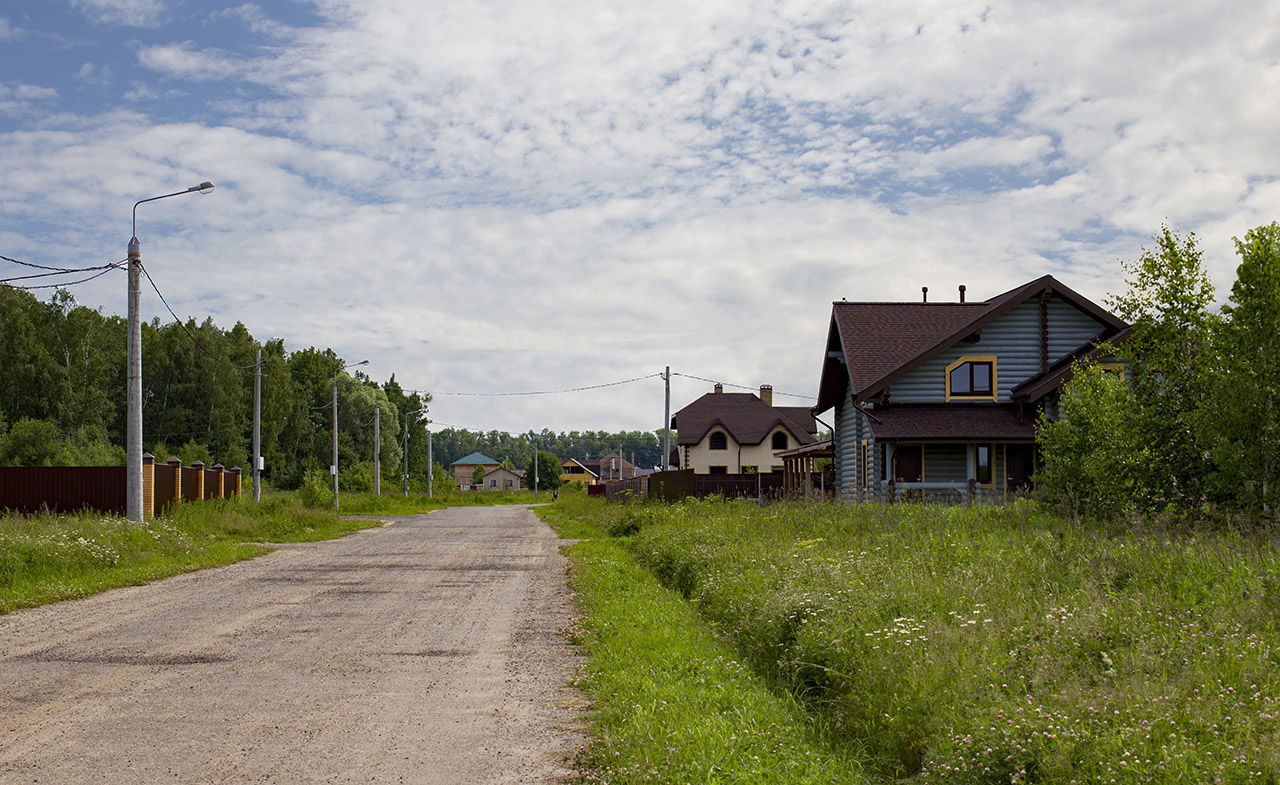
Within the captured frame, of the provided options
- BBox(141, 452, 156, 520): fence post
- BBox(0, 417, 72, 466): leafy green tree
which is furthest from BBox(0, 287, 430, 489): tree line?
BBox(141, 452, 156, 520): fence post

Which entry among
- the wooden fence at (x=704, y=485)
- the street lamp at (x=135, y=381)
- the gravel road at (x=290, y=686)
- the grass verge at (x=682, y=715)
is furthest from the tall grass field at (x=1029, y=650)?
the wooden fence at (x=704, y=485)

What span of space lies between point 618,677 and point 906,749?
246 cm

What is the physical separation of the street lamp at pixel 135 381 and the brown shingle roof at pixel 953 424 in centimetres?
1717

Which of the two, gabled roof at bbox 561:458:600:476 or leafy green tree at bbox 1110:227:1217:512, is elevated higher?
Answer: leafy green tree at bbox 1110:227:1217:512

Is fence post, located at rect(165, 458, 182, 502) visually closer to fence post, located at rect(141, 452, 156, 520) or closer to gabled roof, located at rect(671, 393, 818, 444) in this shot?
fence post, located at rect(141, 452, 156, 520)

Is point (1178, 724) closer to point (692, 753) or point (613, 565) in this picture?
point (692, 753)

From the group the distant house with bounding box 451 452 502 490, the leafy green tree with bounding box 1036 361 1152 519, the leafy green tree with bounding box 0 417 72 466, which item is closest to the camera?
the leafy green tree with bounding box 1036 361 1152 519

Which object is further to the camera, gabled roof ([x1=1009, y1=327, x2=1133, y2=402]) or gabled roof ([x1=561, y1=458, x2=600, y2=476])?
gabled roof ([x1=561, y1=458, x2=600, y2=476])

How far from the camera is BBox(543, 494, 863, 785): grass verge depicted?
516 cm

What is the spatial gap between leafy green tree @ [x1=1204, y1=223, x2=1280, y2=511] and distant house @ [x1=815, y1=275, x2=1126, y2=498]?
14.6m

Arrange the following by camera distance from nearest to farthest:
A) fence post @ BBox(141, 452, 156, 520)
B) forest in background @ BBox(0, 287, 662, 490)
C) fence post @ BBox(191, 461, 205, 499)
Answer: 1. fence post @ BBox(141, 452, 156, 520)
2. fence post @ BBox(191, 461, 205, 499)
3. forest in background @ BBox(0, 287, 662, 490)

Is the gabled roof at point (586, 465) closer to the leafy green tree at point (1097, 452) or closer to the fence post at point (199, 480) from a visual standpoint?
the fence post at point (199, 480)

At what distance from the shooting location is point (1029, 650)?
605cm

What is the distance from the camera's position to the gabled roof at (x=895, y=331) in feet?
86.5
